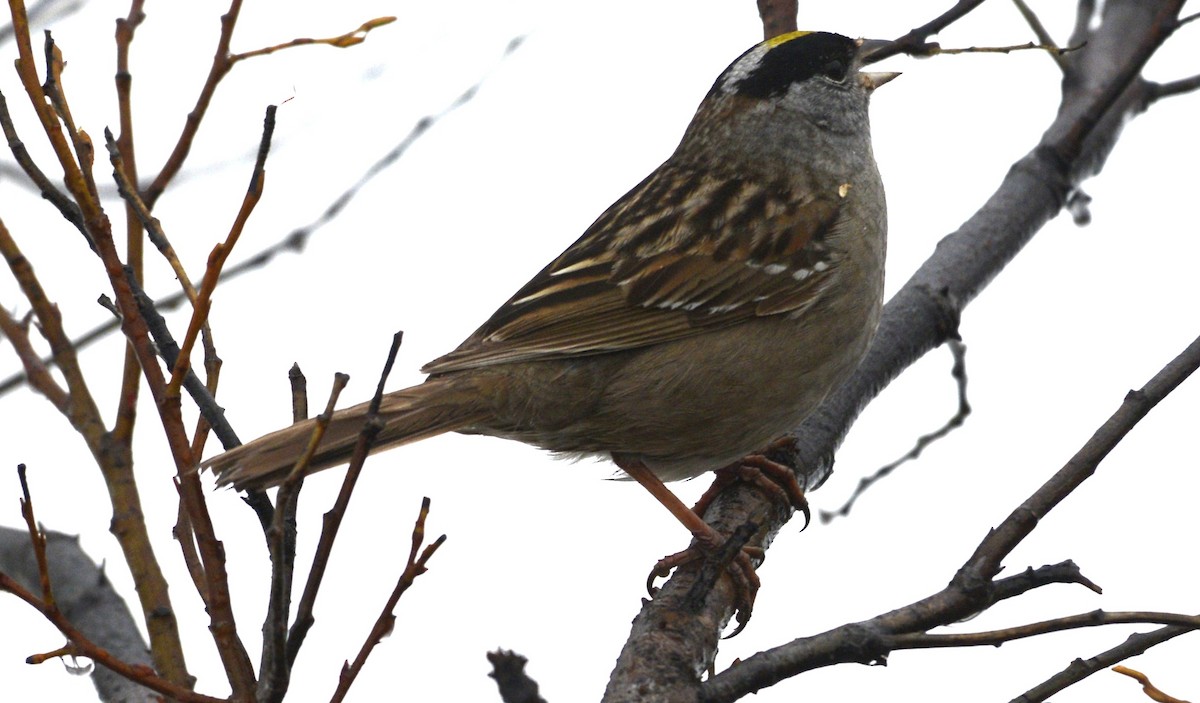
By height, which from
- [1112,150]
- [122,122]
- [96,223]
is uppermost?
[1112,150]

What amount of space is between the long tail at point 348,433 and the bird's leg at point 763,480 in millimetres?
937

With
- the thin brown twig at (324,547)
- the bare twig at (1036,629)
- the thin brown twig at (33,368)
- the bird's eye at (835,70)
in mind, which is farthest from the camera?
the bird's eye at (835,70)

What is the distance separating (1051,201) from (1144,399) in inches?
116

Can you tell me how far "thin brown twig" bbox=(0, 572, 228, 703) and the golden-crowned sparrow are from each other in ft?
5.70

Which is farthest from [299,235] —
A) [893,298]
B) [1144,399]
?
[1144,399]

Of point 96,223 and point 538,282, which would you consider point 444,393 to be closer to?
point 538,282

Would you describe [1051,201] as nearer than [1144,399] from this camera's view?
No

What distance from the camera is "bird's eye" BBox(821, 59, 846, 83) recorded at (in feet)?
17.7

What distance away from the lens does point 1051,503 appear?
284 cm

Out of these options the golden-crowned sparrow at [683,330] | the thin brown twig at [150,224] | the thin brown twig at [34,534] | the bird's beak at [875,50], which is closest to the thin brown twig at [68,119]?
the thin brown twig at [150,224]

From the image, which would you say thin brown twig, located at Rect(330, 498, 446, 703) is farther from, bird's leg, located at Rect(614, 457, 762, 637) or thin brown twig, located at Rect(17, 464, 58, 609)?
bird's leg, located at Rect(614, 457, 762, 637)

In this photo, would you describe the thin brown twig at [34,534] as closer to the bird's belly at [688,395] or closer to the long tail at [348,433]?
the long tail at [348,433]

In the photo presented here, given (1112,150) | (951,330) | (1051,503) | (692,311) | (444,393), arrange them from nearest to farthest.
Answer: (1051,503) < (444,393) < (692,311) < (951,330) < (1112,150)

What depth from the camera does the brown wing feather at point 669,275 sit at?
457cm
